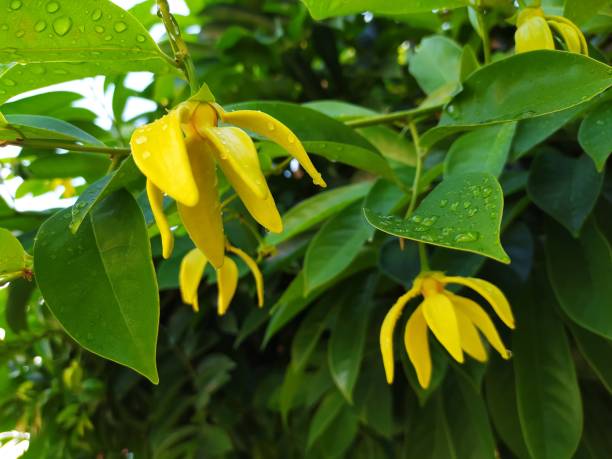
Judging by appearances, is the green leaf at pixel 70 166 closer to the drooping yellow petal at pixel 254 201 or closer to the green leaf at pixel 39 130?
the green leaf at pixel 39 130

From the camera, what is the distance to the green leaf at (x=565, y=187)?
480 millimetres

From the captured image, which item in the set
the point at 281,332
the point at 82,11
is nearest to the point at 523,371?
the point at 281,332

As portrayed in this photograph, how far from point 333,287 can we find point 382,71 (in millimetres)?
437

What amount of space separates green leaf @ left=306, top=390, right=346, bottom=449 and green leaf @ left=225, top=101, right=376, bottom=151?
370 millimetres

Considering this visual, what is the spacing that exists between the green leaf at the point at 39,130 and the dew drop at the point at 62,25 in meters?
0.07

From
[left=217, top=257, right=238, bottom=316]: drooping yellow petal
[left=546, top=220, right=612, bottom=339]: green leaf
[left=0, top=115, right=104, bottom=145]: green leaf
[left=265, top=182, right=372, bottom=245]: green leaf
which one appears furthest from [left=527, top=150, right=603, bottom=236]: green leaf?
[left=0, top=115, right=104, bottom=145]: green leaf

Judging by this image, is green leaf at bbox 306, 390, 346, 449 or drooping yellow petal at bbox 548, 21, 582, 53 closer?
drooping yellow petal at bbox 548, 21, 582, 53

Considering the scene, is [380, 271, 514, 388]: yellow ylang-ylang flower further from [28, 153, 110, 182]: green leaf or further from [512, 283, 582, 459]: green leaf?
[28, 153, 110, 182]: green leaf

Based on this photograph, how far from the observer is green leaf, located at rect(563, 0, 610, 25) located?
41 cm

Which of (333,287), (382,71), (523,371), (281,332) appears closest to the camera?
(523,371)

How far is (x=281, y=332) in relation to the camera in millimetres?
829

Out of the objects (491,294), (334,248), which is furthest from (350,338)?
(491,294)

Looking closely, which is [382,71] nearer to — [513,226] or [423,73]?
[423,73]

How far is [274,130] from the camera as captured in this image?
0.27m
